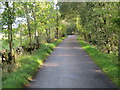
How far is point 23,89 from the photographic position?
25.6ft

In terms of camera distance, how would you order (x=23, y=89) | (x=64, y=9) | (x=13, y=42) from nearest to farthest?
(x=23, y=89)
(x=13, y=42)
(x=64, y=9)

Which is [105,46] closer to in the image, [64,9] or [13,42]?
[13,42]

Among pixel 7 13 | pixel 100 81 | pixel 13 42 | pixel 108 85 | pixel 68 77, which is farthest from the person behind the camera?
pixel 13 42

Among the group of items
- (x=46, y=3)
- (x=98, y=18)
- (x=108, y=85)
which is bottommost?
(x=108, y=85)

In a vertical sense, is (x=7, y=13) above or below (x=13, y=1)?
below

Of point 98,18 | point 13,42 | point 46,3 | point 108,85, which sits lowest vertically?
point 108,85

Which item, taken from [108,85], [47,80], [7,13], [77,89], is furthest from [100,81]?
[7,13]

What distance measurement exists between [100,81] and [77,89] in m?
1.57

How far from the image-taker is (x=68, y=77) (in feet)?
32.1

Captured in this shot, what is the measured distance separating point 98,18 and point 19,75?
423 inches

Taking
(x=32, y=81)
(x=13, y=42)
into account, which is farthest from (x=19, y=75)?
(x=13, y=42)

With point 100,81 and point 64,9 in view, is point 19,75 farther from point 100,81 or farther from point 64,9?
point 64,9

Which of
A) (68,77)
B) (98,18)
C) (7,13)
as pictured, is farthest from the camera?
(98,18)

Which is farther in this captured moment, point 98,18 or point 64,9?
point 64,9
